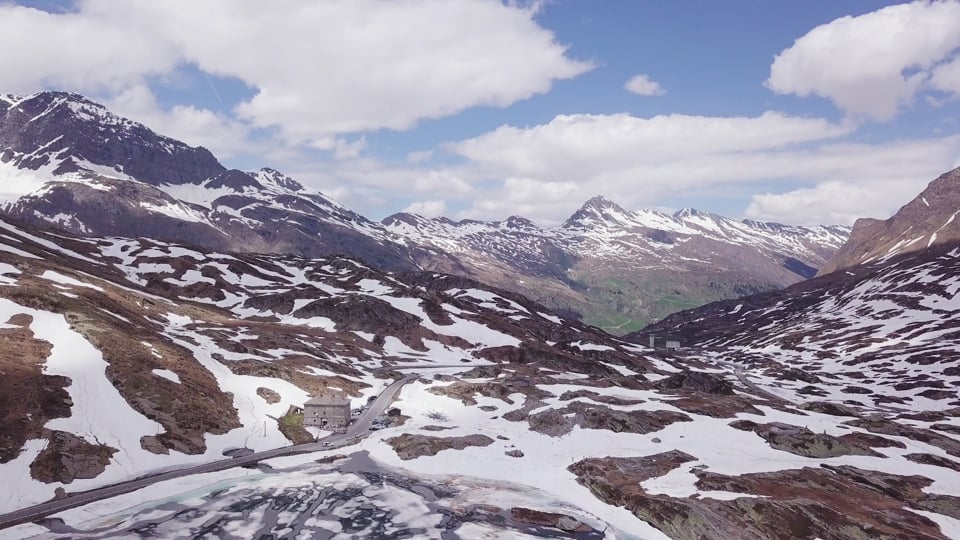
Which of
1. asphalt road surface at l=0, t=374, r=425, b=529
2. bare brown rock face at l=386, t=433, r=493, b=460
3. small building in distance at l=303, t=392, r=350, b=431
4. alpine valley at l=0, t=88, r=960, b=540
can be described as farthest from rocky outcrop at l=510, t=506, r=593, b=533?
small building in distance at l=303, t=392, r=350, b=431

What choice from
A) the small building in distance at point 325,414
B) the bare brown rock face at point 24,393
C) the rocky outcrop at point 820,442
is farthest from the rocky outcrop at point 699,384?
the bare brown rock face at point 24,393

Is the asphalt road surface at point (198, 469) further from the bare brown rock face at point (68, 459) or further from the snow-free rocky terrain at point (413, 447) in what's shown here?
the bare brown rock face at point (68, 459)

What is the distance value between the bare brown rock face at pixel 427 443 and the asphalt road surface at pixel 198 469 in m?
7.57

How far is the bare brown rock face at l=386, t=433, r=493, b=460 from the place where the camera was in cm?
8900

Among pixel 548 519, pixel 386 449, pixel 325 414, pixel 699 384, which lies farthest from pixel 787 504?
pixel 699 384

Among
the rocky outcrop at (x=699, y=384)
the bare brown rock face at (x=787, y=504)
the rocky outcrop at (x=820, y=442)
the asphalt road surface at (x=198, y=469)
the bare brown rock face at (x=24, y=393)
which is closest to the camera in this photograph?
the asphalt road surface at (x=198, y=469)

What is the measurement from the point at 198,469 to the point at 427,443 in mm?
32756

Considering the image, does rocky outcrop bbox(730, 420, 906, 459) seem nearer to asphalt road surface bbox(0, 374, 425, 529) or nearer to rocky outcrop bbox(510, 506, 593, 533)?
rocky outcrop bbox(510, 506, 593, 533)

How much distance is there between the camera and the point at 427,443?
91875 mm

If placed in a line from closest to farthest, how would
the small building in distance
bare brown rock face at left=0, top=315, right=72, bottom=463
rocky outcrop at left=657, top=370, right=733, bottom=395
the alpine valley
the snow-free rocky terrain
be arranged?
1. the alpine valley
2. the snow-free rocky terrain
3. bare brown rock face at left=0, top=315, right=72, bottom=463
4. the small building in distance
5. rocky outcrop at left=657, top=370, right=733, bottom=395

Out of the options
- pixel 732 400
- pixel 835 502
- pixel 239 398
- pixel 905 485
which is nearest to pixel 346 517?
pixel 239 398

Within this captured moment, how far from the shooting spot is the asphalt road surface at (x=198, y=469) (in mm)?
56984

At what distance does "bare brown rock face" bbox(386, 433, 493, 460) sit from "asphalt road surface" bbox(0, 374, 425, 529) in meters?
7.57

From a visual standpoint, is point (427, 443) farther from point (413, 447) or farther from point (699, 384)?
point (699, 384)
